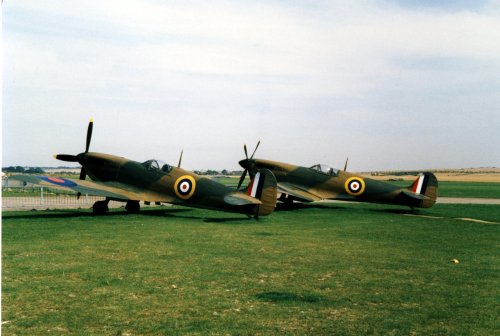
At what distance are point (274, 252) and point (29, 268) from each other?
4.94 metres

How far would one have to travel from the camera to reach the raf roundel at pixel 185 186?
59.6 feet

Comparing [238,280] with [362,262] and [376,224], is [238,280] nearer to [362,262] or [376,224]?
[362,262]

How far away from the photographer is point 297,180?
2458 cm

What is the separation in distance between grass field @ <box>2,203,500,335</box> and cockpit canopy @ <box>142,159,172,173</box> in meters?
4.97

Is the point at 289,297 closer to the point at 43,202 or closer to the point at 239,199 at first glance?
the point at 239,199

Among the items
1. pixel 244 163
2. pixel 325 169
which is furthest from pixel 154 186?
pixel 325 169

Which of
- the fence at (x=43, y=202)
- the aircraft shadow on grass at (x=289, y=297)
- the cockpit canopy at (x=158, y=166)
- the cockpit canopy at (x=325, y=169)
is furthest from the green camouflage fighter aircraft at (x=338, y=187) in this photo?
the aircraft shadow on grass at (x=289, y=297)

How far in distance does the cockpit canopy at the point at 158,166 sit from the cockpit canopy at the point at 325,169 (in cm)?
857

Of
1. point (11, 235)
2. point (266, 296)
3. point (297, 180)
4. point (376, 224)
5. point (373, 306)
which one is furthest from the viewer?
point (297, 180)

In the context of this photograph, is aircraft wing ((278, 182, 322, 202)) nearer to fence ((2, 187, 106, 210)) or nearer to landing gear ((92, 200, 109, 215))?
landing gear ((92, 200, 109, 215))

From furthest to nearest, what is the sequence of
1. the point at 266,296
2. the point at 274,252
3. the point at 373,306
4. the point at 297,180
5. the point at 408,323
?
the point at 297,180
the point at 274,252
the point at 266,296
the point at 373,306
the point at 408,323

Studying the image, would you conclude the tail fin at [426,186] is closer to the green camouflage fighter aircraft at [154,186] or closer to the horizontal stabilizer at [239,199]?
the green camouflage fighter aircraft at [154,186]

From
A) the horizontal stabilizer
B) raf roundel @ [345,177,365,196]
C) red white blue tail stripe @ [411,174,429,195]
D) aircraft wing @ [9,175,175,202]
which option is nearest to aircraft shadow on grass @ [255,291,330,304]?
the horizontal stabilizer

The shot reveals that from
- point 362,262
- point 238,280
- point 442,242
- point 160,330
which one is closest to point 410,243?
point 442,242
